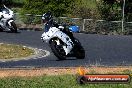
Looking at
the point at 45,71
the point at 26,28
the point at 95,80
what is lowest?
the point at 26,28

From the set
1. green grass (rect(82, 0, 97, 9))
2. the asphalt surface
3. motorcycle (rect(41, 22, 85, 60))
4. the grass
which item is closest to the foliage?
green grass (rect(82, 0, 97, 9))

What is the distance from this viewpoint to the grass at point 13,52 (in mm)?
19503

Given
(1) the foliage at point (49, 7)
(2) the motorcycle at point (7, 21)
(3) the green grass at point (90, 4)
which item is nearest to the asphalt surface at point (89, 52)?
(2) the motorcycle at point (7, 21)

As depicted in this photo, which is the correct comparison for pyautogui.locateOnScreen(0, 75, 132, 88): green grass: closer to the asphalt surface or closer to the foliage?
the asphalt surface

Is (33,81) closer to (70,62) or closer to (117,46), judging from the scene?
(70,62)

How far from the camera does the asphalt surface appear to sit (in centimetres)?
1711

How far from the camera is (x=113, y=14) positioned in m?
36.4

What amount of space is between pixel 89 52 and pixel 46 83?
364 inches

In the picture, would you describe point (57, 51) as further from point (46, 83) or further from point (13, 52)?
point (46, 83)

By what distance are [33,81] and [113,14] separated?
2449 cm

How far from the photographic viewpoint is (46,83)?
40.0 feet

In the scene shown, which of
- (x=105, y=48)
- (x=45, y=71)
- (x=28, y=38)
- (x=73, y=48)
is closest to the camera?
(x=45, y=71)

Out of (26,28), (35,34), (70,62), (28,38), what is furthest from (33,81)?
(26,28)

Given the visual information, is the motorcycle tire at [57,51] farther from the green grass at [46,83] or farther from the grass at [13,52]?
the green grass at [46,83]
